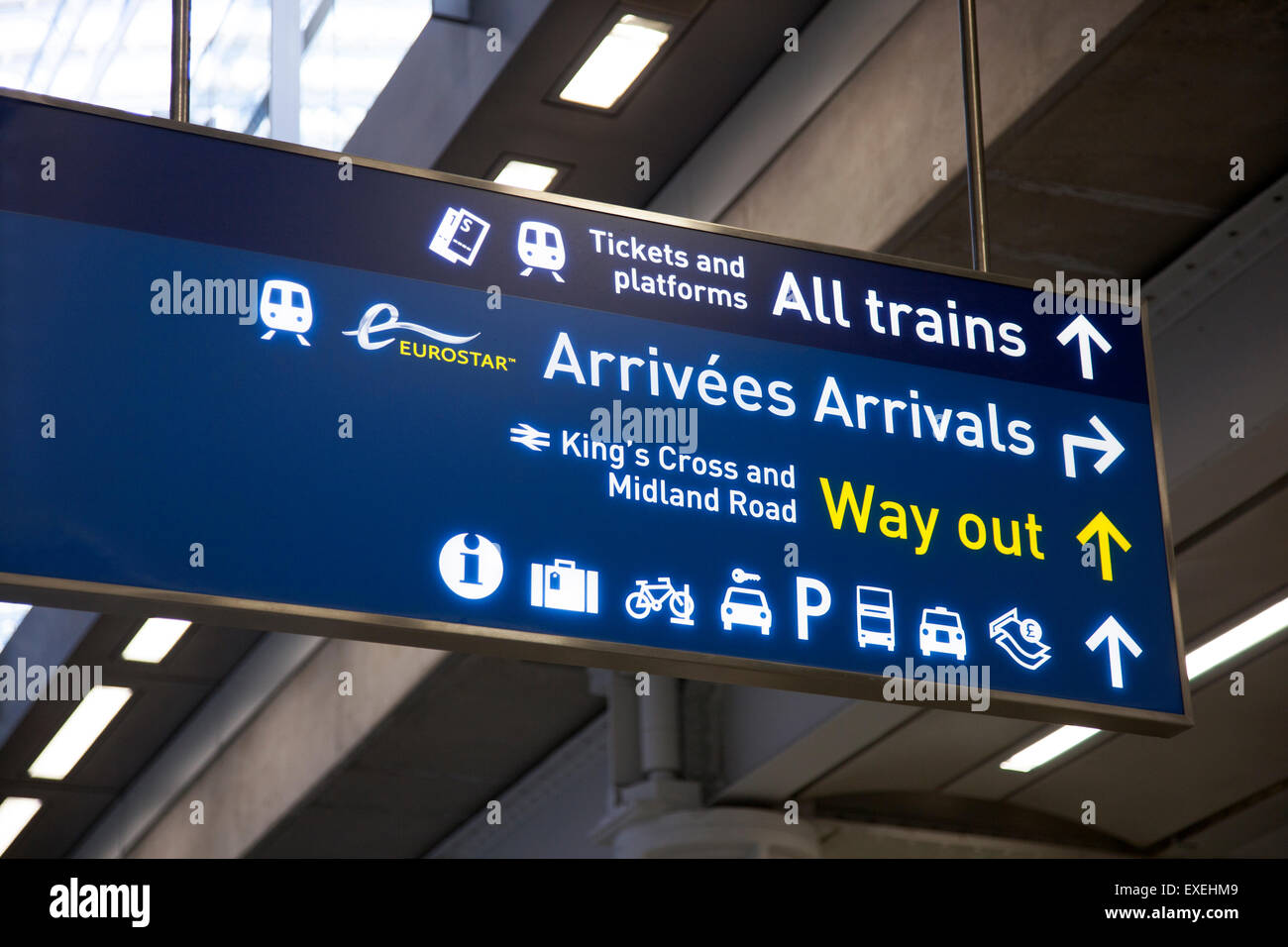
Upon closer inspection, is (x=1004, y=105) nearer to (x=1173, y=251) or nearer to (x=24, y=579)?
(x=1173, y=251)

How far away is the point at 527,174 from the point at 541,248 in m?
3.06

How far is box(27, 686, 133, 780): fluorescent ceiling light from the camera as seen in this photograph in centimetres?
1136

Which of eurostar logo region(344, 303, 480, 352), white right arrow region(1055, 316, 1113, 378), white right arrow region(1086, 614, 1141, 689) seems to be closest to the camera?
eurostar logo region(344, 303, 480, 352)

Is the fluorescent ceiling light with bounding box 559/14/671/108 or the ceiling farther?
the fluorescent ceiling light with bounding box 559/14/671/108

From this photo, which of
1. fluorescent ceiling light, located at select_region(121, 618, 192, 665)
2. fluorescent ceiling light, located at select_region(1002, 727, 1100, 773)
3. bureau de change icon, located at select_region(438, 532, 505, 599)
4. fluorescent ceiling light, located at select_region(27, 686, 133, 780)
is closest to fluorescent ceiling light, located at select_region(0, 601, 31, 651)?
fluorescent ceiling light, located at select_region(27, 686, 133, 780)

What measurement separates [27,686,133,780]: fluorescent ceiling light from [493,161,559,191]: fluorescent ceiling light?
17.5 feet

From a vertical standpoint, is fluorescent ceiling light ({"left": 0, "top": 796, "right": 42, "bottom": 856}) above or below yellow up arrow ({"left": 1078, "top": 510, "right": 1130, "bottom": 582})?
above

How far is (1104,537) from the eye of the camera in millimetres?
4395

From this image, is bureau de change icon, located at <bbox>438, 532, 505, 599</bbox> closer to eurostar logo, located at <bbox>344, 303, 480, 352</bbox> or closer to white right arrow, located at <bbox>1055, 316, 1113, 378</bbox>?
eurostar logo, located at <bbox>344, 303, 480, 352</bbox>

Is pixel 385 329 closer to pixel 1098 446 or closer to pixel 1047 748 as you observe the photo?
pixel 1098 446

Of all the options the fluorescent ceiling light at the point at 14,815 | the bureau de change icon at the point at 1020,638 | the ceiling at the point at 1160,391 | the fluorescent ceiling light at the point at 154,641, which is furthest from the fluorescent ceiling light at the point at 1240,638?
the fluorescent ceiling light at the point at 14,815

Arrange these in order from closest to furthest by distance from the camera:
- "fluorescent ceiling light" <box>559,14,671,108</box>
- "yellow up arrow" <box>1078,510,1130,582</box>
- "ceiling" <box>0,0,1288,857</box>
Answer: "yellow up arrow" <box>1078,510,1130,582</box>
"ceiling" <box>0,0,1288,857</box>
"fluorescent ceiling light" <box>559,14,671,108</box>

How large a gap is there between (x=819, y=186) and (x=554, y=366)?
108 inches

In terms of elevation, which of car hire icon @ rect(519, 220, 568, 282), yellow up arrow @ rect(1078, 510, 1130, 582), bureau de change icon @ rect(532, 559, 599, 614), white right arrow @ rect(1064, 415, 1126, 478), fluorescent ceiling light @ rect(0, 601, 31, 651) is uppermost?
fluorescent ceiling light @ rect(0, 601, 31, 651)
